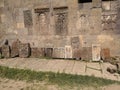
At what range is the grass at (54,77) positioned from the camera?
4719mm

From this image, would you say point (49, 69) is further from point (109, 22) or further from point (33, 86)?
point (109, 22)

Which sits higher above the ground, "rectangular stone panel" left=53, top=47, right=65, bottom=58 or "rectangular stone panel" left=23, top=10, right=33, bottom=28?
"rectangular stone panel" left=23, top=10, right=33, bottom=28

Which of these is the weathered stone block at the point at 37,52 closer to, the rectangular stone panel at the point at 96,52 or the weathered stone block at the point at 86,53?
the weathered stone block at the point at 86,53

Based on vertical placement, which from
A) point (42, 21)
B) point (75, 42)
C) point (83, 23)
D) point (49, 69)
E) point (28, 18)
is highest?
point (28, 18)

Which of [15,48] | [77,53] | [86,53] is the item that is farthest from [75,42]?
[15,48]

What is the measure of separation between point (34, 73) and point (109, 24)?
9.74 ft

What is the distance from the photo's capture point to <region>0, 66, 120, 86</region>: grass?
15.5ft

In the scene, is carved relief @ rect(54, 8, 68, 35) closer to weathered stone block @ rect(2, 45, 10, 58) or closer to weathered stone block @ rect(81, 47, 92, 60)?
weathered stone block @ rect(81, 47, 92, 60)

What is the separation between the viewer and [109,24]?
250 inches

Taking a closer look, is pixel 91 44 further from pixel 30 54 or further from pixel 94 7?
pixel 30 54

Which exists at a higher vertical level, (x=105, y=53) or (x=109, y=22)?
(x=109, y=22)

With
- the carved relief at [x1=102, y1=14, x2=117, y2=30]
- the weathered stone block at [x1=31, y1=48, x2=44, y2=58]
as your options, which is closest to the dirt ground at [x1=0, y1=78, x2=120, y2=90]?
the weathered stone block at [x1=31, y1=48, x2=44, y2=58]

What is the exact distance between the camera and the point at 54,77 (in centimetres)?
510

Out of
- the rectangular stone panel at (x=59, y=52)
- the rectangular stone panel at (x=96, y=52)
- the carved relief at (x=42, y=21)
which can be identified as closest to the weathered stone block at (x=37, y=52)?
the rectangular stone panel at (x=59, y=52)
